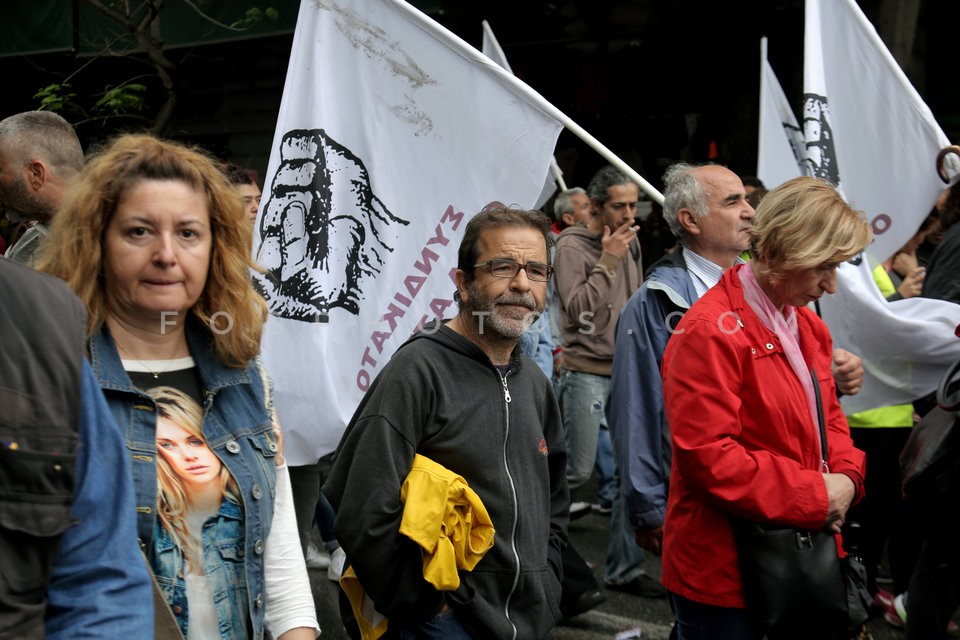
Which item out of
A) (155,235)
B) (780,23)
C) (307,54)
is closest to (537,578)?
(155,235)

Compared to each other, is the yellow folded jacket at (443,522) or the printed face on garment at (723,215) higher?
the printed face on garment at (723,215)

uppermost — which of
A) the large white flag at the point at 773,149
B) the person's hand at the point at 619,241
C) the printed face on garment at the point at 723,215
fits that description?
the large white flag at the point at 773,149

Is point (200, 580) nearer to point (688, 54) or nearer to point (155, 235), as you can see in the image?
point (155, 235)

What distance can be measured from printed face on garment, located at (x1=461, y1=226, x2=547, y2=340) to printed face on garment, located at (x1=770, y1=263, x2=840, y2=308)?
724 millimetres

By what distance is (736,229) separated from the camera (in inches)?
153

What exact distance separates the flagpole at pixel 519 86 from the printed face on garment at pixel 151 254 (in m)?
1.78

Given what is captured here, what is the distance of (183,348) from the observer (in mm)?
2326

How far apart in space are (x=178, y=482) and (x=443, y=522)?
751mm

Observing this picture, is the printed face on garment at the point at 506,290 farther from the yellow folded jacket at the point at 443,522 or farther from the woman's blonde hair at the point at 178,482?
the woman's blonde hair at the point at 178,482

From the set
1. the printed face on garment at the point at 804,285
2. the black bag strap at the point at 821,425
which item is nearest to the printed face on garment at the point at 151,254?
the printed face on garment at the point at 804,285

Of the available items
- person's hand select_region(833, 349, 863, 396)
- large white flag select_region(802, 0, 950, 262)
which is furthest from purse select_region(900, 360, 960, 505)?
large white flag select_region(802, 0, 950, 262)

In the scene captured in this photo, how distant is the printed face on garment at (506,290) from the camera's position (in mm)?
2879

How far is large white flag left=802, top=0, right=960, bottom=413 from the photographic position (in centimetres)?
416

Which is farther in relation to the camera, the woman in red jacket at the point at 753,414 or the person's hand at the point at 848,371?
the person's hand at the point at 848,371
